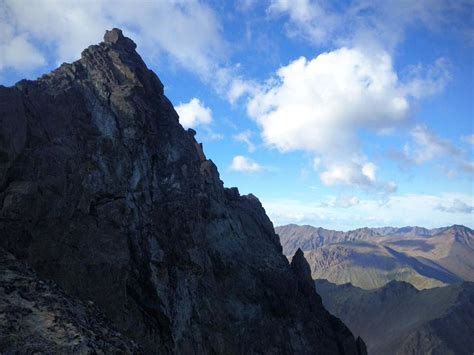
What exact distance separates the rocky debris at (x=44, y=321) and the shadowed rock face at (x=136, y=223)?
8.76 metres

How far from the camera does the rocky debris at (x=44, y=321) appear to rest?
19484mm

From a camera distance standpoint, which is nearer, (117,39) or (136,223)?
(136,223)

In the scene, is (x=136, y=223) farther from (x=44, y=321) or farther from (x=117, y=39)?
(x=117, y=39)

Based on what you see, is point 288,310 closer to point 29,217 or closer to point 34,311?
point 29,217

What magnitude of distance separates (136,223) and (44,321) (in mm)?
22785

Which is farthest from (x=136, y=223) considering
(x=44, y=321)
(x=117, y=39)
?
(x=117, y=39)

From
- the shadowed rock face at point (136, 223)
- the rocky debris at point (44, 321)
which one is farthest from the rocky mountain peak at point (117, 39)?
the rocky debris at point (44, 321)

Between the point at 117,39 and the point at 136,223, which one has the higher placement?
the point at 117,39

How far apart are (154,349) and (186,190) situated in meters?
19.6

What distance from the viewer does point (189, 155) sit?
55906 millimetres

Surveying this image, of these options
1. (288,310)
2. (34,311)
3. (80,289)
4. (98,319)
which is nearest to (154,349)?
(80,289)

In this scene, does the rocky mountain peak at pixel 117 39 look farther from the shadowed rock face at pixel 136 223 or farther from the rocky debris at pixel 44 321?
the rocky debris at pixel 44 321

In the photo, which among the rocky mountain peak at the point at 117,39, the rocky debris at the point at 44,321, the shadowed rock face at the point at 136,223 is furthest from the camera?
the rocky mountain peak at the point at 117,39

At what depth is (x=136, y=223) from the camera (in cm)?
4397
